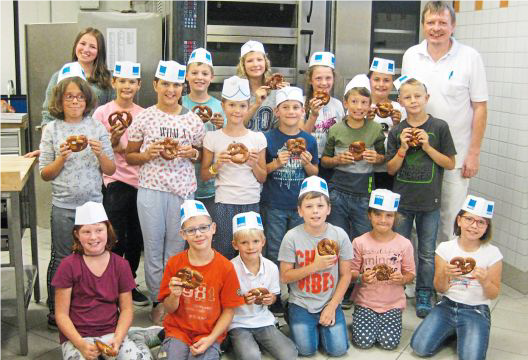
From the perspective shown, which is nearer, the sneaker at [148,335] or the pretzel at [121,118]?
the sneaker at [148,335]

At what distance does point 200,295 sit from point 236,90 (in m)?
1.30

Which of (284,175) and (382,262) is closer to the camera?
(382,262)

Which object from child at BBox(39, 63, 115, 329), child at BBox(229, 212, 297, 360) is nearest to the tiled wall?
child at BBox(229, 212, 297, 360)

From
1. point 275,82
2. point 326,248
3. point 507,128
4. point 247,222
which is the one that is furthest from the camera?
point 507,128

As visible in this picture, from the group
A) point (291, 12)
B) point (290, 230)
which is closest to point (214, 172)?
point (290, 230)

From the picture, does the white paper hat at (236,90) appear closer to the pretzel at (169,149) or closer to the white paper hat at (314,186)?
the pretzel at (169,149)

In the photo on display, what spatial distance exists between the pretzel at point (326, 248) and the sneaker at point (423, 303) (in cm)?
103

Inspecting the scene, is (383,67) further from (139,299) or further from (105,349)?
(105,349)

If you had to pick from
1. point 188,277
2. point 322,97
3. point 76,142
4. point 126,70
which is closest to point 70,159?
point 76,142

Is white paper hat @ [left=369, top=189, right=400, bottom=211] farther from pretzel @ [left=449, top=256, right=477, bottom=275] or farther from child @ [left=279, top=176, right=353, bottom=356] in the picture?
pretzel @ [left=449, top=256, right=477, bottom=275]

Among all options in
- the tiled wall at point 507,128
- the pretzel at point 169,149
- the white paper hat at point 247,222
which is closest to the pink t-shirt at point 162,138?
the pretzel at point 169,149

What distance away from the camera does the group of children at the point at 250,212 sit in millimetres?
3641

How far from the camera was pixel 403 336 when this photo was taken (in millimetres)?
4281

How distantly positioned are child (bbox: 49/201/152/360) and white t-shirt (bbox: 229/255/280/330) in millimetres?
585
